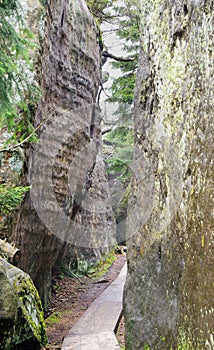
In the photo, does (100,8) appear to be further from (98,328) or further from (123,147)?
(98,328)

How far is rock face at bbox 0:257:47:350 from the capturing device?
146 inches

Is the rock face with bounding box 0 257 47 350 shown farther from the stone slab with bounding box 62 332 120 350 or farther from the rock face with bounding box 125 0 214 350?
the rock face with bounding box 125 0 214 350

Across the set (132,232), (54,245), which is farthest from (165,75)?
(54,245)

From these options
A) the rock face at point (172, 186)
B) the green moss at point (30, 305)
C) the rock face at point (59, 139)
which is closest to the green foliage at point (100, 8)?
the rock face at point (59, 139)

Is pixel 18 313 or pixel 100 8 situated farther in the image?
pixel 100 8

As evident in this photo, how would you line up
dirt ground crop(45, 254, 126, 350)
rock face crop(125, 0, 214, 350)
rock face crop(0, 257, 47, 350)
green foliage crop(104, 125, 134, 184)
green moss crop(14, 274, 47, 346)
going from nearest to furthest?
rock face crop(125, 0, 214, 350) → rock face crop(0, 257, 47, 350) → green moss crop(14, 274, 47, 346) → dirt ground crop(45, 254, 126, 350) → green foliage crop(104, 125, 134, 184)

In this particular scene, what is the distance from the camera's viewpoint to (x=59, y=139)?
23.6 feet

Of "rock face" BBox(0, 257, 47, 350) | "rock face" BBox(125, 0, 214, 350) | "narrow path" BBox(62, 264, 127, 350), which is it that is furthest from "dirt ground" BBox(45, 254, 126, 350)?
"rock face" BBox(125, 0, 214, 350)

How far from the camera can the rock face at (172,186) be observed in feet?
7.80

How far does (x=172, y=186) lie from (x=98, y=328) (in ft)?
11.4

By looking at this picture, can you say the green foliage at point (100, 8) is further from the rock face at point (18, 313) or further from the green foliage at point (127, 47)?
the rock face at point (18, 313)

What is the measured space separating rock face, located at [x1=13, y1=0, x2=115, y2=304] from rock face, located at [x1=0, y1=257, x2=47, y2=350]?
111cm

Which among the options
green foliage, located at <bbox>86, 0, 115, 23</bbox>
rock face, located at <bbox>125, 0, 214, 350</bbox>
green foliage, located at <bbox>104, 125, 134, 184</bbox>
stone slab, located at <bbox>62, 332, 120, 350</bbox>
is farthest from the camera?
Answer: green foliage, located at <bbox>104, 125, 134, 184</bbox>

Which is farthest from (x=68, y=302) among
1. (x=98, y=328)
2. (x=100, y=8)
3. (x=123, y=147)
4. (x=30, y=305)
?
(x=100, y=8)
